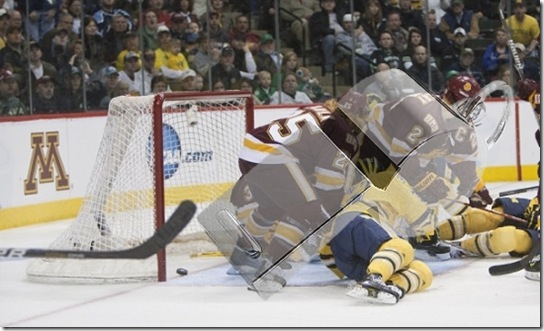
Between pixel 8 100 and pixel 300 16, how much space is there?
9.70 feet

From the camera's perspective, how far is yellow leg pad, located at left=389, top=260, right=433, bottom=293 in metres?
4.48

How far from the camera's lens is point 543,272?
3912 mm

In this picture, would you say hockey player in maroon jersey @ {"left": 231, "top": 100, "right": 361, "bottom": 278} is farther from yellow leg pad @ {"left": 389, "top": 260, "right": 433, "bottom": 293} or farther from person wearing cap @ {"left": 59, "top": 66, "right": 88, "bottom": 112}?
person wearing cap @ {"left": 59, "top": 66, "right": 88, "bottom": 112}

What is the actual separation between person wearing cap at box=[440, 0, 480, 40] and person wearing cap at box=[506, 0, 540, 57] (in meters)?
0.52

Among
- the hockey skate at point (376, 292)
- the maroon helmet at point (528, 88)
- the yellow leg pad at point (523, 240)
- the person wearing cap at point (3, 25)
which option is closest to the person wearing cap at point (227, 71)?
the person wearing cap at point (3, 25)

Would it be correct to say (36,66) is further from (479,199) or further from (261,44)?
(479,199)

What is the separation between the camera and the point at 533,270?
477cm

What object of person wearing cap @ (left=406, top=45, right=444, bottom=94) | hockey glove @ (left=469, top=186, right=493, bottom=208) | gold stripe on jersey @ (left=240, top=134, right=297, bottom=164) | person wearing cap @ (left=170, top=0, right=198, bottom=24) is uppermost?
person wearing cap @ (left=170, top=0, right=198, bottom=24)

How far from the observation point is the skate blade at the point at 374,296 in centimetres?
430

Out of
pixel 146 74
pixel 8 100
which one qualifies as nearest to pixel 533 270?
pixel 8 100

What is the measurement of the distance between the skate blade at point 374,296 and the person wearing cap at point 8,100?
11.8ft

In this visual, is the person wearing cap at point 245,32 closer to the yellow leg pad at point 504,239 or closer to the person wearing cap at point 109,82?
the person wearing cap at point 109,82

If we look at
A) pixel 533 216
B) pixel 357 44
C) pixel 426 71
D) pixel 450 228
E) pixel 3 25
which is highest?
pixel 3 25

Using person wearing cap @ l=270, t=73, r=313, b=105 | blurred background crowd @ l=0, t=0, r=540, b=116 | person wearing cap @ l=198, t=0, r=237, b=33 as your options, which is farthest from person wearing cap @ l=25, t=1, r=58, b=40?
person wearing cap @ l=270, t=73, r=313, b=105
